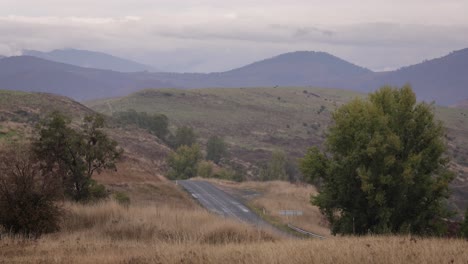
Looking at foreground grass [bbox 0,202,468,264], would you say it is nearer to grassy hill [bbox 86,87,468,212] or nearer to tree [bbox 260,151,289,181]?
tree [bbox 260,151,289,181]

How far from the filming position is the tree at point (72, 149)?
25.0 meters

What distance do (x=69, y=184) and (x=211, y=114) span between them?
147 metres

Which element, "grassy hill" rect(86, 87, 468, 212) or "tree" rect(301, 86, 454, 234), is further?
"grassy hill" rect(86, 87, 468, 212)

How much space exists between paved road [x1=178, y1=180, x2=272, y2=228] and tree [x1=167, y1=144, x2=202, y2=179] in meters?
22.5

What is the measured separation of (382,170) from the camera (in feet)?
96.6

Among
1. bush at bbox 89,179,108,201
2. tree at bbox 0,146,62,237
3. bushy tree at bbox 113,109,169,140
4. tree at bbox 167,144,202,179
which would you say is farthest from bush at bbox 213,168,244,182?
tree at bbox 0,146,62,237

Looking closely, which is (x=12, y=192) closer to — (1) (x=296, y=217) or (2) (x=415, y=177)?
(2) (x=415, y=177)

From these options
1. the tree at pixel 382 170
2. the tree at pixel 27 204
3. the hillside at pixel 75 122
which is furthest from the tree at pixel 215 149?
the tree at pixel 27 204

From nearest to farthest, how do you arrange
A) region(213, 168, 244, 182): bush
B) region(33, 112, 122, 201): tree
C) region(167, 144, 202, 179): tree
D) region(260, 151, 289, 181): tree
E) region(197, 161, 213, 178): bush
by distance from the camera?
1. region(33, 112, 122, 201): tree
2. region(213, 168, 244, 182): bush
3. region(197, 161, 213, 178): bush
4. region(167, 144, 202, 179): tree
5. region(260, 151, 289, 181): tree

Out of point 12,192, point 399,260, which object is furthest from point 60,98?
point 399,260

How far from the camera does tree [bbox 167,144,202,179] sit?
87.8 meters

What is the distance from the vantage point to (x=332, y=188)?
1214 inches

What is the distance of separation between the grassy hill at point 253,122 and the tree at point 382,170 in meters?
71.2

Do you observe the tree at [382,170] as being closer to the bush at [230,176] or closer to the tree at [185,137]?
the bush at [230,176]
